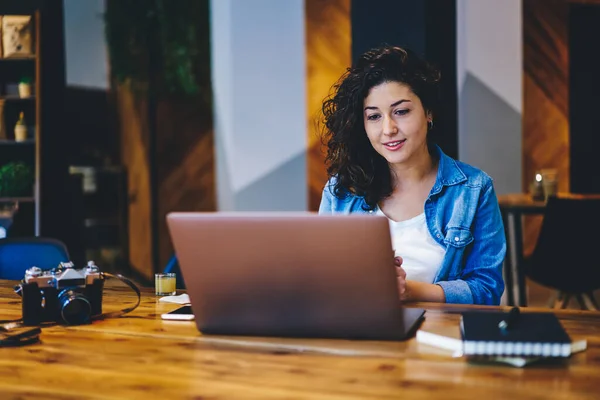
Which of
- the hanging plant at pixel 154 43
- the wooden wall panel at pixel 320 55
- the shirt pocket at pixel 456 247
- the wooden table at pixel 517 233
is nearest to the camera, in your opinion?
the shirt pocket at pixel 456 247

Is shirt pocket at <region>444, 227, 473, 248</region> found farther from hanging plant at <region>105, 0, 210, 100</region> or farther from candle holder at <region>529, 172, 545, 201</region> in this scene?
hanging plant at <region>105, 0, 210, 100</region>

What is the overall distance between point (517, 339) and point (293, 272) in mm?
419

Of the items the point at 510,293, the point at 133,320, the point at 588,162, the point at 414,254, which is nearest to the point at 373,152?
the point at 414,254

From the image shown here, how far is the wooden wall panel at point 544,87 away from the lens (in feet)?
23.5

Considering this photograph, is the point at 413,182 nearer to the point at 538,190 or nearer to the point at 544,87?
the point at 538,190

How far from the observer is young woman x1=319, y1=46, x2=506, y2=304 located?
2.12 metres

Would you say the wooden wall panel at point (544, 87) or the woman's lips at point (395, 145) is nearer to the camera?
the woman's lips at point (395, 145)

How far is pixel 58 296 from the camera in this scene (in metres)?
1.72

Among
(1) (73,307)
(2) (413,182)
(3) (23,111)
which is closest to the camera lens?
(1) (73,307)

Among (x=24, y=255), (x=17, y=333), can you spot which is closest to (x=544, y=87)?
(x=24, y=255)

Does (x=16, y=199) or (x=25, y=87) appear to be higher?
(x=25, y=87)

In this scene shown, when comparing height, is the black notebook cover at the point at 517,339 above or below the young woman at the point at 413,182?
below

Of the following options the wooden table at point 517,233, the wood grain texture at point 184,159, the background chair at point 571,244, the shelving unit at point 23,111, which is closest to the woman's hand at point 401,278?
the background chair at point 571,244

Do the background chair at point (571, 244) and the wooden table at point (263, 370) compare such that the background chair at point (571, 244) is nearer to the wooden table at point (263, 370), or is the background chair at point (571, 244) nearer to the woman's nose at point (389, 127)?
the woman's nose at point (389, 127)
